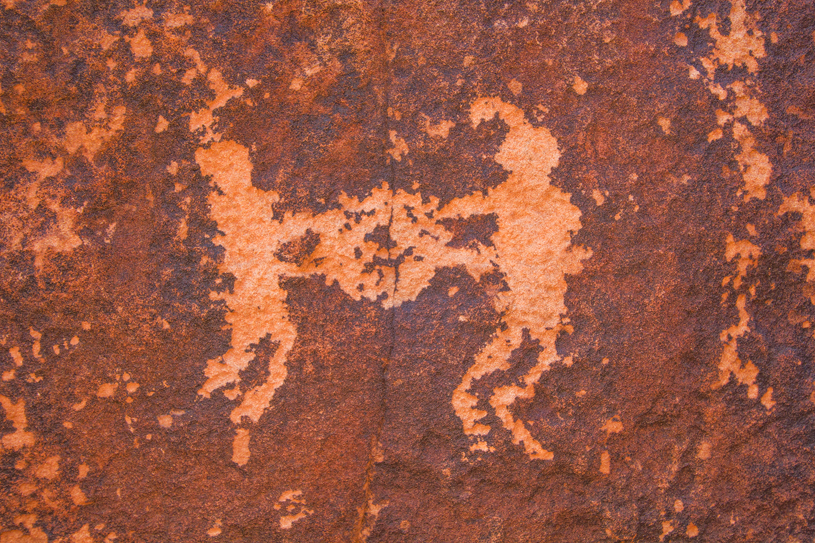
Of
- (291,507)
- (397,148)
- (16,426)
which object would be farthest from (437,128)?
(16,426)

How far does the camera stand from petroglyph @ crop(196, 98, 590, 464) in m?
0.78

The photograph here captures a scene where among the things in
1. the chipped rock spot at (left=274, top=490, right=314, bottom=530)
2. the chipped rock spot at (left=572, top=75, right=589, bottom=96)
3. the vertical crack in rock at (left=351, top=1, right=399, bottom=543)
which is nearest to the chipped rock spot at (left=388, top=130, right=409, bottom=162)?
the vertical crack in rock at (left=351, top=1, right=399, bottom=543)

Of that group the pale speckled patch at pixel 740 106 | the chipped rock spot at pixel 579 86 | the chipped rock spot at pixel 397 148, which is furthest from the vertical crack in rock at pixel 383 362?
the pale speckled patch at pixel 740 106

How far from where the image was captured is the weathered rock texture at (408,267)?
76 cm

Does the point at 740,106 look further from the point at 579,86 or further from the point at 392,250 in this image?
the point at 392,250

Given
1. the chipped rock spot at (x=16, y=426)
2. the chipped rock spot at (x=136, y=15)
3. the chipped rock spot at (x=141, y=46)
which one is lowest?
the chipped rock spot at (x=16, y=426)

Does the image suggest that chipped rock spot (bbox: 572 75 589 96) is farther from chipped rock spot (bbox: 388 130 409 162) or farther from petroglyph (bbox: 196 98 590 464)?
chipped rock spot (bbox: 388 130 409 162)

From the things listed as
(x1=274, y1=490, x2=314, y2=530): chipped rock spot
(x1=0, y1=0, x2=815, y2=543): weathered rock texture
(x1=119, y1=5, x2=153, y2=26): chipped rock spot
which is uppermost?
(x1=119, y1=5, x2=153, y2=26): chipped rock spot

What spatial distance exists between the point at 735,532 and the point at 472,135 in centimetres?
78

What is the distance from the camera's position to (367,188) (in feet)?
2.57

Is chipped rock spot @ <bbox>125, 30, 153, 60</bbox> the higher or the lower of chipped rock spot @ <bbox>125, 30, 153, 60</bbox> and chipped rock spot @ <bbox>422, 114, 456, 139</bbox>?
the higher

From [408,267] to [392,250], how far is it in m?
0.04

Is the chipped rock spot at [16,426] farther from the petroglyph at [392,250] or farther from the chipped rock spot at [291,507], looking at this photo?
the chipped rock spot at [291,507]

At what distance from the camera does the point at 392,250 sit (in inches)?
30.8
